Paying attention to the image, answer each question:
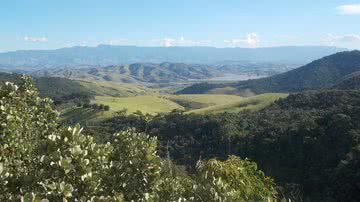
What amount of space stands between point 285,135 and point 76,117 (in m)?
83.9

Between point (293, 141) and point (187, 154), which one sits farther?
point (187, 154)

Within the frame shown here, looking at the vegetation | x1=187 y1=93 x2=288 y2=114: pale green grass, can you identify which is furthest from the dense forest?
x1=187 y1=93 x2=288 y2=114: pale green grass

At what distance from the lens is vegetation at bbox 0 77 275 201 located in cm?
963

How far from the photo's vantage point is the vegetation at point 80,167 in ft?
31.6

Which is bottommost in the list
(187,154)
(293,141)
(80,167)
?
(187,154)

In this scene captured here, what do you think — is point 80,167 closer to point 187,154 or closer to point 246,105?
point 187,154

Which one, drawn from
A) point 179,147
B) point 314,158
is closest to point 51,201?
point 314,158

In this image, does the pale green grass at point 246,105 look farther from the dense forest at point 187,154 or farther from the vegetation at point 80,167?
the vegetation at point 80,167

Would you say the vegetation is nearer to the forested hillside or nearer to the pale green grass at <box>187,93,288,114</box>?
the forested hillside

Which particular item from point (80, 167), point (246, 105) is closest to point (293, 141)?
point (246, 105)

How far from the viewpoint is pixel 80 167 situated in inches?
381

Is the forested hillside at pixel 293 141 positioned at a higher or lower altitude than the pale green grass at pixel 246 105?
higher

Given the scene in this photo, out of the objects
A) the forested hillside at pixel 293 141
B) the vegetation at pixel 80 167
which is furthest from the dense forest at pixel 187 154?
the forested hillside at pixel 293 141

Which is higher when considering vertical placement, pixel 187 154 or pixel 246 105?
pixel 187 154
